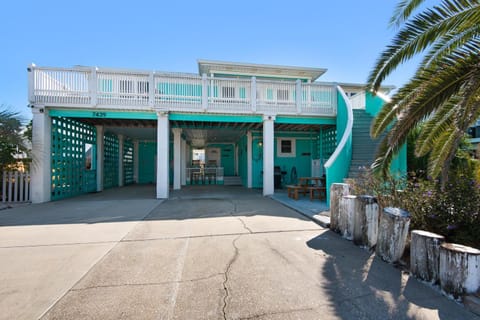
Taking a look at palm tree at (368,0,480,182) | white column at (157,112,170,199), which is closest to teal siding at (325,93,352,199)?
palm tree at (368,0,480,182)

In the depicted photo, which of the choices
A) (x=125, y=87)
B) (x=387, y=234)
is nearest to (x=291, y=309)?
(x=387, y=234)

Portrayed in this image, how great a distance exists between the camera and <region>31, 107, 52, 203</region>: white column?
752 cm

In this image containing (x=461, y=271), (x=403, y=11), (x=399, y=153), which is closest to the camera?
(x=461, y=271)

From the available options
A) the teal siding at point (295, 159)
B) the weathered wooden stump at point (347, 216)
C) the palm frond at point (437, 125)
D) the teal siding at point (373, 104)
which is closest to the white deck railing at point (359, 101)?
the teal siding at point (373, 104)

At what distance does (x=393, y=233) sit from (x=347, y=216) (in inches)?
41.3

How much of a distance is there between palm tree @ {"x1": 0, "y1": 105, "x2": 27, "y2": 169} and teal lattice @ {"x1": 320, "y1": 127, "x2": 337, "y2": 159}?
1195 centimetres

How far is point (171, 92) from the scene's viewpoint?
27.4 feet

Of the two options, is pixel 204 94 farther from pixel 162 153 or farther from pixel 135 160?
pixel 135 160

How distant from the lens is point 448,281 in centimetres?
219

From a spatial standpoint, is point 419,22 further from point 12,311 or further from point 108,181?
point 108,181

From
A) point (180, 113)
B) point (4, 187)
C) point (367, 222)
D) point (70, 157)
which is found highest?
point (180, 113)

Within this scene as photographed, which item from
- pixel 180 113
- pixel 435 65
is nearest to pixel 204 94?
pixel 180 113

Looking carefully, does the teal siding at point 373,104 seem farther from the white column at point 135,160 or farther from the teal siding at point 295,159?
the white column at point 135,160

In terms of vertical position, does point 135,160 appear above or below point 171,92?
below
